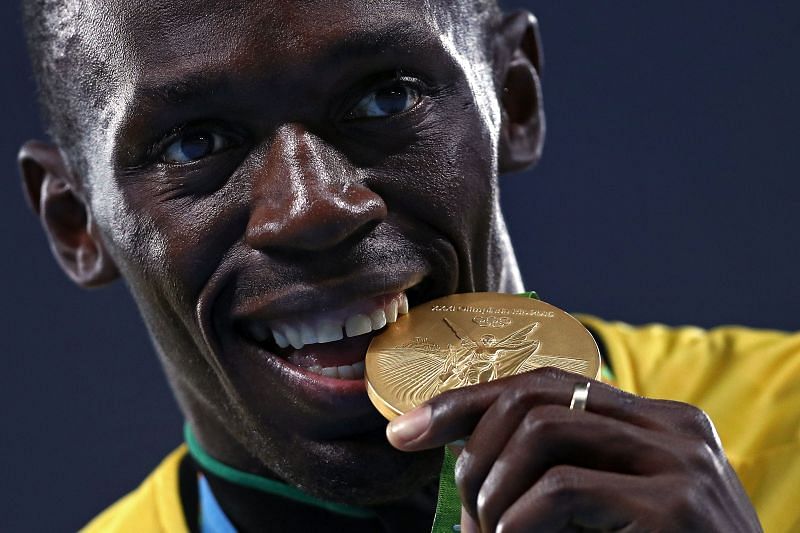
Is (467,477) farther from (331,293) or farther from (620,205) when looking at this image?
(620,205)

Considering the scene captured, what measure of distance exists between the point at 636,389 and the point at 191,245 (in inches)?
38.4

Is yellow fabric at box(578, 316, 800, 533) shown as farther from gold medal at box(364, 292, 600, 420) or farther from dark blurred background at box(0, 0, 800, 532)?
dark blurred background at box(0, 0, 800, 532)

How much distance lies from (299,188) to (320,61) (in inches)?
7.5

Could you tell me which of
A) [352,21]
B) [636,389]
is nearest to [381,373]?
[352,21]

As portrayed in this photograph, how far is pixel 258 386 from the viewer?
1.93 metres

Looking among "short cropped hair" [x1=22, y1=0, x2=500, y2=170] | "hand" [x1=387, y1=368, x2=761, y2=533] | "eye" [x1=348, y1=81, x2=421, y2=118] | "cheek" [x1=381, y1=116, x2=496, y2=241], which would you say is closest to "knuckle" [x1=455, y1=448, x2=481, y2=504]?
"hand" [x1=387, y1=368, x2=761, y2=533]

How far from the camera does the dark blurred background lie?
3.42m

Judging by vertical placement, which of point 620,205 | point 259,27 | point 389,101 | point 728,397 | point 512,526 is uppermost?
point 259,27

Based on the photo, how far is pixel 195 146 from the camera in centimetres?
190

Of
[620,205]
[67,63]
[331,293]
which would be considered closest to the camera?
[331,293]

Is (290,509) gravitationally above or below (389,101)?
below

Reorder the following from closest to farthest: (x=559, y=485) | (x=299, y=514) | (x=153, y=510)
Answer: (x=559, y=485) < (x=299, y=514) < (x=153, y=510)

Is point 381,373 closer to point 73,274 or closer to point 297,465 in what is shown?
point 297,465

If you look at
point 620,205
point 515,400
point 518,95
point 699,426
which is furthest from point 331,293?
point 620,205
